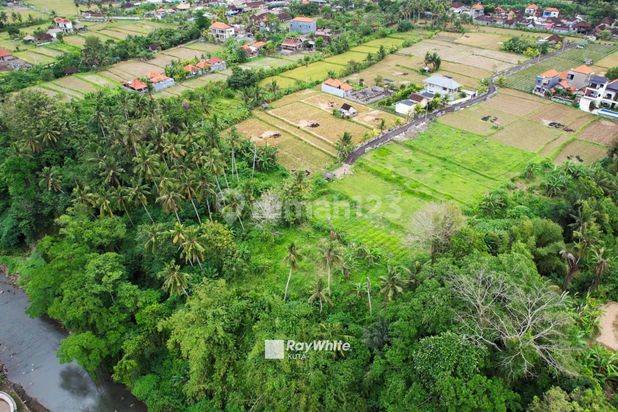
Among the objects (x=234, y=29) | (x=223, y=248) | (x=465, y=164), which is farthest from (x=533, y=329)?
(x=234, y=29)

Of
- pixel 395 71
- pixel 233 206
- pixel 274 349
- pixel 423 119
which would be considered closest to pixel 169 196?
pixel 233 206

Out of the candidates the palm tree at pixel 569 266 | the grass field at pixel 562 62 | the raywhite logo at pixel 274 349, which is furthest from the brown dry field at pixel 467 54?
the raywhite logo at pixel 274 349

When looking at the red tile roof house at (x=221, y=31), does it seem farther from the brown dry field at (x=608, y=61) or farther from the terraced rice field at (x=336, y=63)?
the brown dry field at (x=608, y=61)

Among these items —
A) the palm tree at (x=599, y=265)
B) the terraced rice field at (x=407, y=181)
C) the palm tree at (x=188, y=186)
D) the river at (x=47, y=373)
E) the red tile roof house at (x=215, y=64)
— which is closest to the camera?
the palm tree at (x=599, y=265)

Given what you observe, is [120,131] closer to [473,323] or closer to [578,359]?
[473,323]

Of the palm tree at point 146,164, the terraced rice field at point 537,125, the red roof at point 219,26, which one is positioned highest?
the red roof at point 219,26

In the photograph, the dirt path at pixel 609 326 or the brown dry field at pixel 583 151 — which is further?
the brown dry field at pixel 583 151

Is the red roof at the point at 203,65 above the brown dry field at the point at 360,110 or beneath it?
above
